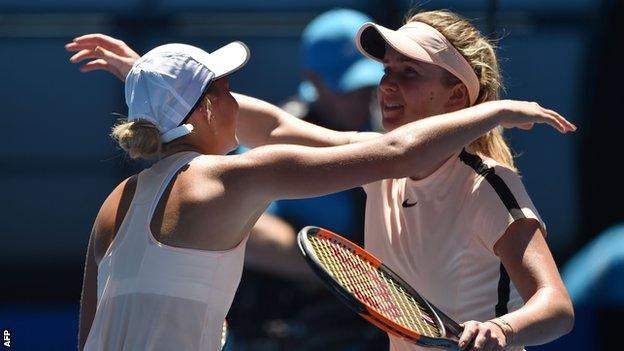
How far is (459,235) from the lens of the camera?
121 inches

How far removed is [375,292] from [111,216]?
Answer: 57 cm

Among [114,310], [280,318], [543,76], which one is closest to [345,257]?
[114,310]

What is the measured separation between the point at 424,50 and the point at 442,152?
1.23ft

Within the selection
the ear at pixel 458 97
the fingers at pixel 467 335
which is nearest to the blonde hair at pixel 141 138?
the ear at pixel 458 97

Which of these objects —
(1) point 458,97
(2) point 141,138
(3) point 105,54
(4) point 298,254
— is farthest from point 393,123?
(4) point 298,254

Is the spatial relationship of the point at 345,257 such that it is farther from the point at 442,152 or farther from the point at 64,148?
the point at 64,148

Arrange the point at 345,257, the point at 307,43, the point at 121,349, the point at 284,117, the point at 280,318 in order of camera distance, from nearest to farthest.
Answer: the point at 121,349 < the point at 345,257 < the point at 284,117 < the point at 280,318 < the point at 307,43

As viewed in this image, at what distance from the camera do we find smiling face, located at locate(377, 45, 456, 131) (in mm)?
3219

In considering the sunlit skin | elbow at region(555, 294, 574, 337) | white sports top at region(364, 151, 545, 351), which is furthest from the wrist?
the sunlit skin

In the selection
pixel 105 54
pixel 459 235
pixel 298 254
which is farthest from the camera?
pixel 298 254

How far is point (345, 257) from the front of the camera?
301 cm

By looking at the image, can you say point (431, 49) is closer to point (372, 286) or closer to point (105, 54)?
point (372, 286)

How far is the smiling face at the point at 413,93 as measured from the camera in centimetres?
322

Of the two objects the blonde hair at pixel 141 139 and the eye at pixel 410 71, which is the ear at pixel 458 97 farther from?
the blonde hair at pixel 141 139
